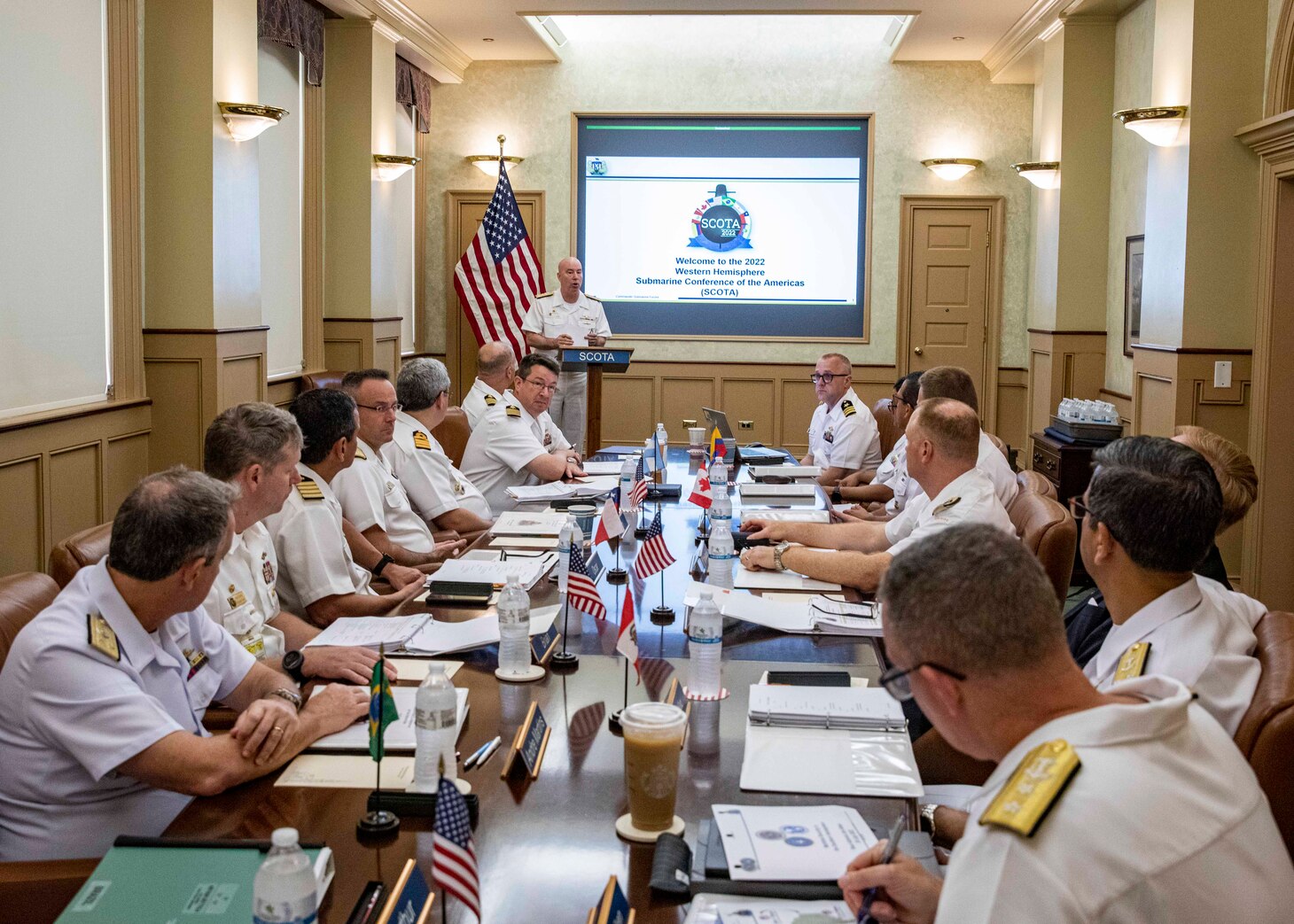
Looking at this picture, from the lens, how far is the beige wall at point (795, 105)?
9.59 m

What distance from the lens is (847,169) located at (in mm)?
9758

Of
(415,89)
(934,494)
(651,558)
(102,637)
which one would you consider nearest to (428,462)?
(651,558)

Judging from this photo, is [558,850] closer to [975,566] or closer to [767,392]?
[975,566]

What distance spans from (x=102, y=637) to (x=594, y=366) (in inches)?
229

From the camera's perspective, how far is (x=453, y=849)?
129 centimetres

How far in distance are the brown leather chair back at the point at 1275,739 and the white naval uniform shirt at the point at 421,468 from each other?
3.16 metres

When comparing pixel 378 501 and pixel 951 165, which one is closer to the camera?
pixel 378 501

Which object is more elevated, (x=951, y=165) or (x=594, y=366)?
(x=951, y=165)

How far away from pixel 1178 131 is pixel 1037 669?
5.57 metres

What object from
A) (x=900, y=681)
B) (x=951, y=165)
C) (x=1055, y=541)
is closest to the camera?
(x=900, y=681)

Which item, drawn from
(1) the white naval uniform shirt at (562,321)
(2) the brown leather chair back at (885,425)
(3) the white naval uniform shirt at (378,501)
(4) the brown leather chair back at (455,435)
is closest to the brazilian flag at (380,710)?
(3) the white naval uniform shirt at (378,501)

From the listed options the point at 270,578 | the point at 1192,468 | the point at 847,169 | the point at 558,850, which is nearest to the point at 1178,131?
the point at 847,169

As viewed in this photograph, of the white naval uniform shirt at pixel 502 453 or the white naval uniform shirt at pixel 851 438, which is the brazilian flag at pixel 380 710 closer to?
the white naval uniform shirt at pixel 502 453

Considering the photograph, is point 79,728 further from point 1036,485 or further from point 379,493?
point 1036,485
